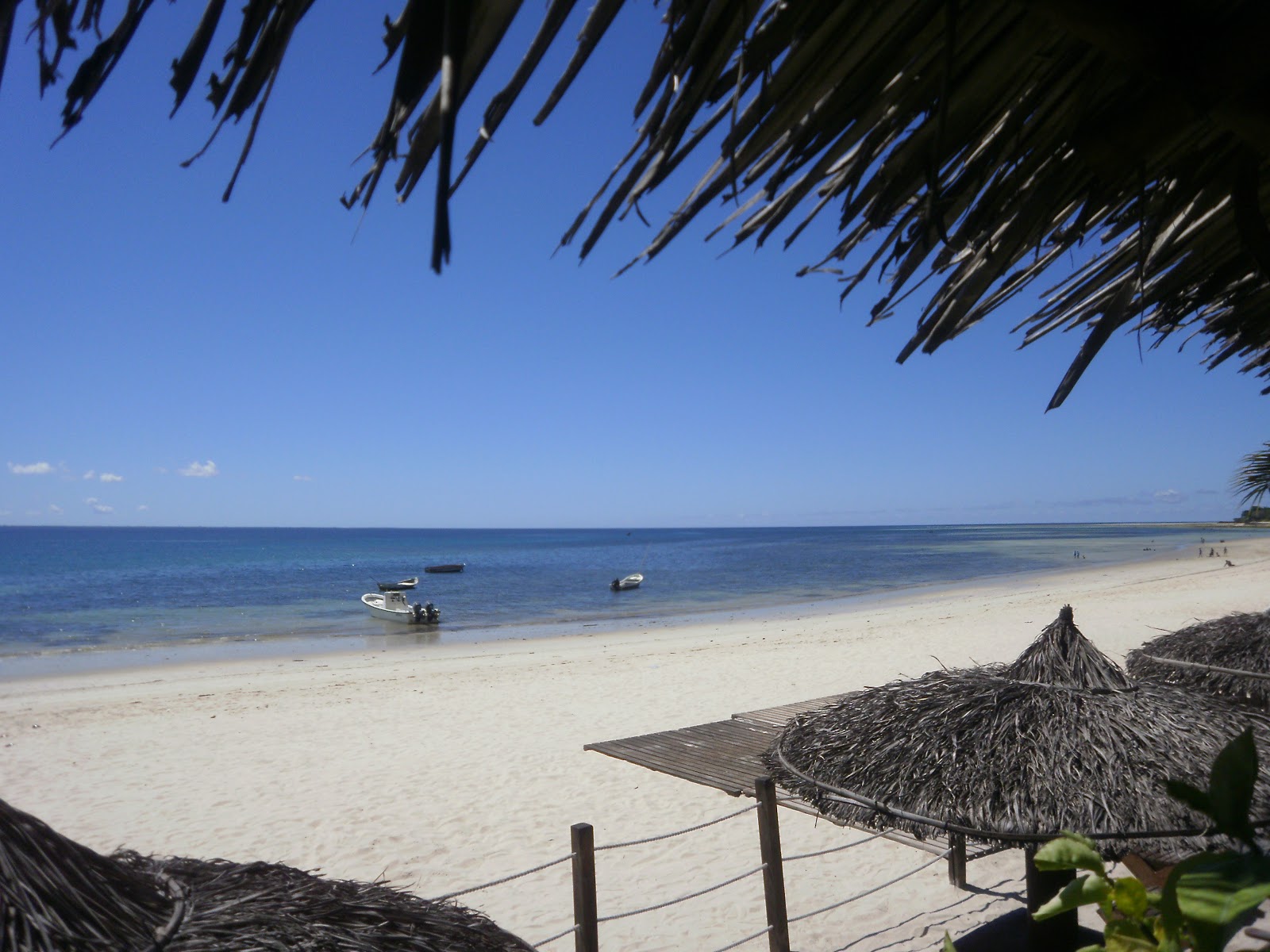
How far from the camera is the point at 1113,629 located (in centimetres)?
1638

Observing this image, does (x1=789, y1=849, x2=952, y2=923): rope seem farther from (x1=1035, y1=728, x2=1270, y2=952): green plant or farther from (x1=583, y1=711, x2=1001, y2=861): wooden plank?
(x1=1035, y1=728, x2=1270, y2=952): green plant

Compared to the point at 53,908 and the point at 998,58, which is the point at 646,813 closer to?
the point at 53,908

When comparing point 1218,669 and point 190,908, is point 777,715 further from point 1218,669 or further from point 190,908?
point 190,908

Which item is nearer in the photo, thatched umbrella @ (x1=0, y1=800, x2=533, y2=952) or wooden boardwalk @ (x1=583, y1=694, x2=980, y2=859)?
thatched umbrella @ (x1=0, y1=800, x2=533, y2=952)

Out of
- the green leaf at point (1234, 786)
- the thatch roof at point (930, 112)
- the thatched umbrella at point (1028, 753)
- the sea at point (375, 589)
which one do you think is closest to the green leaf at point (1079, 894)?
the green leaf at point (1234, 786)

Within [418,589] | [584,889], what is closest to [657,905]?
[584,889]

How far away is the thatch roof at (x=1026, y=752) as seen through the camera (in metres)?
3.12

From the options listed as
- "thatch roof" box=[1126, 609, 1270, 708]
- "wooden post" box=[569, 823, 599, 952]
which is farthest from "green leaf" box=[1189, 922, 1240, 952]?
"thatch roof" box=[1126, 609, 1270, 708]

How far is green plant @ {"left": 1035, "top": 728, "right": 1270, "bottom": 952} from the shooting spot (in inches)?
20.6

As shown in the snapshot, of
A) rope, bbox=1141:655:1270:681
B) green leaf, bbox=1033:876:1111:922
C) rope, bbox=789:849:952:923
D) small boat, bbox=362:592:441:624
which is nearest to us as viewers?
green leaf, bbox=1033:876:1111:922

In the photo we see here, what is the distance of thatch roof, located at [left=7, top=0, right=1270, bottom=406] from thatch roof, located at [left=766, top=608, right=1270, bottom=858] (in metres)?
2.00

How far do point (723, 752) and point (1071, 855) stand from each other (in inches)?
212

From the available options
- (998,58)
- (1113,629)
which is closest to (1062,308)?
(998,58)

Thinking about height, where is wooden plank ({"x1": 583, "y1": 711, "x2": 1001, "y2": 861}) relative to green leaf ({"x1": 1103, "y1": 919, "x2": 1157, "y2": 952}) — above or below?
below
